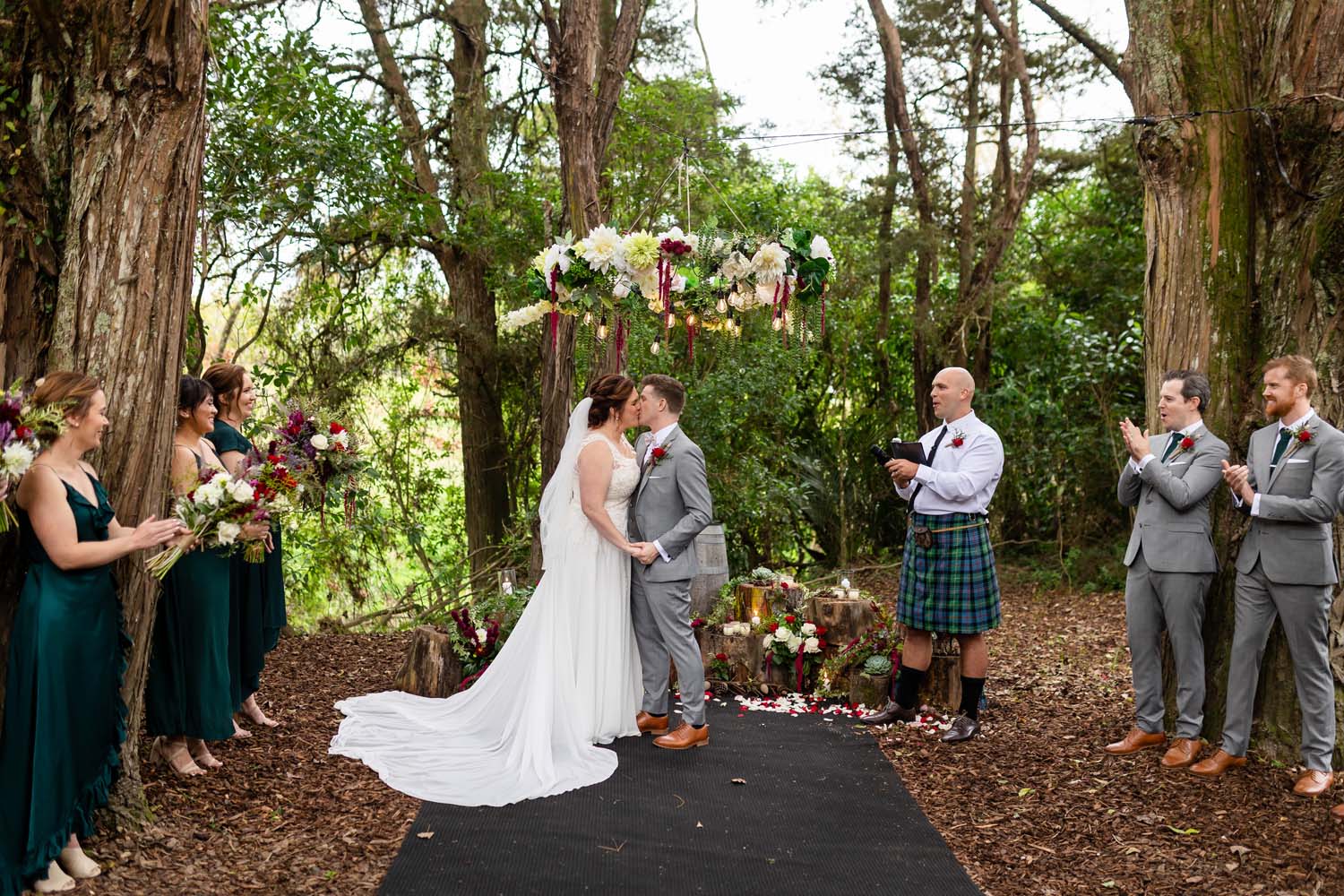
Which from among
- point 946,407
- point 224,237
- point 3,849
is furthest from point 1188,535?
point 224,237

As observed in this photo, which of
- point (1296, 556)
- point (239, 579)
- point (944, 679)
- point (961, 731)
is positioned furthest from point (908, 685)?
point (239, 579)

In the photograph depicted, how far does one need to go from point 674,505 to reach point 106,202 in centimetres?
291

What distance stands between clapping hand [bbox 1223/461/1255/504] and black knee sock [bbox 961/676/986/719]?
1718 millimetres

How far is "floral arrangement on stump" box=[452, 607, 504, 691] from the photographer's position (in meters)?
6.15

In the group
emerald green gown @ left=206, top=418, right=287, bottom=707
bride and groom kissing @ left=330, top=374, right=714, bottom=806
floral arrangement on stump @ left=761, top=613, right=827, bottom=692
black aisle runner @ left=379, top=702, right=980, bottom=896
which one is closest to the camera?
black aisle runner @ left=379, top=702, right=980, bottom=896

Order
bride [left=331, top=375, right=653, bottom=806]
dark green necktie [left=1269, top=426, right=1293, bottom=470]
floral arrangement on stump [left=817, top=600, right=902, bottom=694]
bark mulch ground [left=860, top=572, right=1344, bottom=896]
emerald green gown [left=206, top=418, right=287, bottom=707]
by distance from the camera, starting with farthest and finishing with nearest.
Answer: floral arrangement on stump [left=817, top=600, right=902, bottom=694], bride [left=331, top=375, right=653, bottom=806], emerald green gown [left=206, top=418, right=287, bottom=707], dark green necktie [left=1269, top=426, right=1293, bottom=470], bark mulch ground [left=860, top=572, right=1344, bottom=896]

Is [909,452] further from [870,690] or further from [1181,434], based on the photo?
[870,690]

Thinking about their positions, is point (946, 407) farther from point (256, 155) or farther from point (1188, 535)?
point (256, 155)

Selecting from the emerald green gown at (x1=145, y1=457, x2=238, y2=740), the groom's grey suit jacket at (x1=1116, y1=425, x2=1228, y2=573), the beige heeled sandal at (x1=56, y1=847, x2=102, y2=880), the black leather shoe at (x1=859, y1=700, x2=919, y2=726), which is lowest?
the black leather shoe at (x1=859, y1=700, x2=919, y2=726)

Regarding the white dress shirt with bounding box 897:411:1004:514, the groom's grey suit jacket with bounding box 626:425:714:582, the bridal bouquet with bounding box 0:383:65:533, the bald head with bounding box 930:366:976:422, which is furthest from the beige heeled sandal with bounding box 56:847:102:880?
the bald head with bounding box 930:366:976:422

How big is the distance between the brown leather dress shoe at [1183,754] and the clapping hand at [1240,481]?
121cm

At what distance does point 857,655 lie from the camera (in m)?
6.38

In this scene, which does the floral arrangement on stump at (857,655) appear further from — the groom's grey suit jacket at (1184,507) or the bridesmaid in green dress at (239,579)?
the bridesmaid in green dress at (239,579)

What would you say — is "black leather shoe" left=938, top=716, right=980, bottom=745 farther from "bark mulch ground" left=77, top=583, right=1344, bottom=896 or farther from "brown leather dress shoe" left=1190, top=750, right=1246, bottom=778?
"brown leather dress shoe" left=1190, top=750, right=1246, bottom=778
